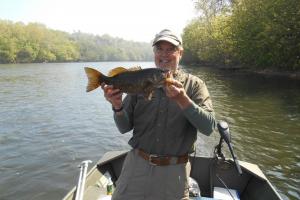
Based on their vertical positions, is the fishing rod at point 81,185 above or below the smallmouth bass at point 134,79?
below

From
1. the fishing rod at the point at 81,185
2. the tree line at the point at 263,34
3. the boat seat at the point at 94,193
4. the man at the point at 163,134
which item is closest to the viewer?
the man at the point at 163,134

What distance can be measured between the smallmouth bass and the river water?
295 inches

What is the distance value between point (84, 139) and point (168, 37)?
1309cm

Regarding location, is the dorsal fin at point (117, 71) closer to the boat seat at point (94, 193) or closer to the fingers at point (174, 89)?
the fingers at point (174, 89)

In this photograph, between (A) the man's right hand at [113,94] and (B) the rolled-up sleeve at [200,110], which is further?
(A) the man's right hand at [113,94]

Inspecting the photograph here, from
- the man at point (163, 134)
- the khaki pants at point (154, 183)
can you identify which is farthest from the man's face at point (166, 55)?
the khaki pants at point (154, 183)

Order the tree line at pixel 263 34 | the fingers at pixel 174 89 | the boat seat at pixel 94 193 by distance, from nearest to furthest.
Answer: the fingers at pixel 174 89, the boat seat at pixel 94 193, the tree line at pixel 263 34

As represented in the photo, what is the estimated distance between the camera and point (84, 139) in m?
16.5

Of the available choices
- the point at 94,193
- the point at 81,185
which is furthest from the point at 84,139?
the point at 81,185

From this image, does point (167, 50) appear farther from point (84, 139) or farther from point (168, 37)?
point (84, 139)

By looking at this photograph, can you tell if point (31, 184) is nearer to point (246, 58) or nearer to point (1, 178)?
point (1, 178)

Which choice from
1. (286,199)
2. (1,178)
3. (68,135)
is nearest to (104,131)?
(68,135)

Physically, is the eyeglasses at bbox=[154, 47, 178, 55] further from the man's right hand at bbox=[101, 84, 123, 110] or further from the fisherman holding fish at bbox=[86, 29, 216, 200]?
the man's right hand at bbox=[101, 84, 123, 110]

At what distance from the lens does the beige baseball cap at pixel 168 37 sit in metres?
4.12
